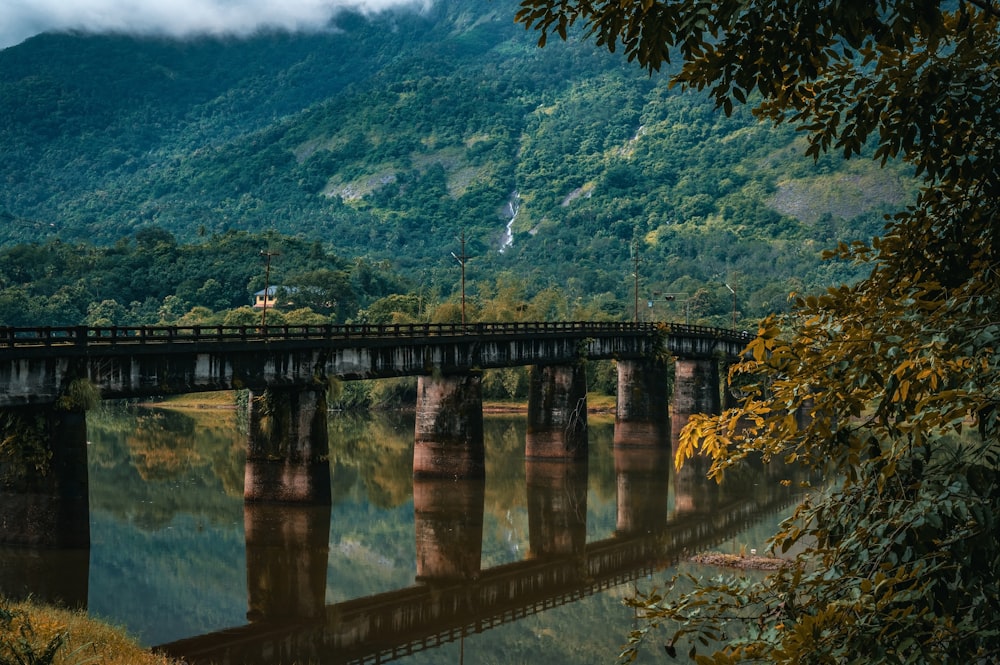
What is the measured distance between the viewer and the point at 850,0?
8.28 m

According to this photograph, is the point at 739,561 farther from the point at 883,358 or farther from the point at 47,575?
the point at 883,358

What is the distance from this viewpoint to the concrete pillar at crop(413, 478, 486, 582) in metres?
43.9

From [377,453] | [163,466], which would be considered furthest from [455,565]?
[377,453]

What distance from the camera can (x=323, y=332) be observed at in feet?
176

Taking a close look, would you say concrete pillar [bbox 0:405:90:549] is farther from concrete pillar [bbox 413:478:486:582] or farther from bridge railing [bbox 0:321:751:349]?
concrete pillar [bbox 413:478:486:582]

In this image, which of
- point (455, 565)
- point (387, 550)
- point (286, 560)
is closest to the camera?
point (286, 560)

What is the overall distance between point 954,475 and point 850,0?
3.47 meters

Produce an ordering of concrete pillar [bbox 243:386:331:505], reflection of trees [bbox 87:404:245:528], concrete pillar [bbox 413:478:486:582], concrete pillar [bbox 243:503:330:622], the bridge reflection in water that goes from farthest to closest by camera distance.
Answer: reflection of trees [bbox 87:404:245:528], concrete pillar [bbox 243:386:331:505], concrete pillar [bbox 413:478:486:582], concrete pillar [bbox 243:503:330:622], the bridge reflection in water

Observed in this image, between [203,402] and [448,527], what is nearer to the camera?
[448,527]

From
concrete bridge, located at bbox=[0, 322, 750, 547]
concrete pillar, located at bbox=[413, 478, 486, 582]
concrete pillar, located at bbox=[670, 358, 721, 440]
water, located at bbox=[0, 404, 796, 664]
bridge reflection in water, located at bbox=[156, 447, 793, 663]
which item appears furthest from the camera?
concrete pillar, located at bbox=[670, 358, 721, 440]

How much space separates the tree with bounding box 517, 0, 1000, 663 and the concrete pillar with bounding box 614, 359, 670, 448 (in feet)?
233

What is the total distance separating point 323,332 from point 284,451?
19.8ft

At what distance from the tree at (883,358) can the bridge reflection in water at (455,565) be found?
2328 centimetres

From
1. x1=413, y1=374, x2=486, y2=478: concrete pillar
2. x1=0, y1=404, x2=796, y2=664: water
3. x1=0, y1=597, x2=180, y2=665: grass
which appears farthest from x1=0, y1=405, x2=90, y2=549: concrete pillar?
x1=413, y1=374, x2=486, y2=478: concrete pillar
